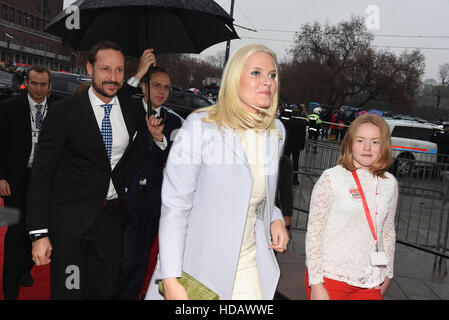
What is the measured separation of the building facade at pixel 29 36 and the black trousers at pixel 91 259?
243 ft

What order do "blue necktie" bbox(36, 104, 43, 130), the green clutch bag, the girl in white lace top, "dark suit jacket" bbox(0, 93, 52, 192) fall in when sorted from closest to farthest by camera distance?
the green clutch bag, the girl in white lace top, "dark suit jacket" bbox(0, 93, 52, 192), "blue necktie" bbox(36, 104, 43, 130)

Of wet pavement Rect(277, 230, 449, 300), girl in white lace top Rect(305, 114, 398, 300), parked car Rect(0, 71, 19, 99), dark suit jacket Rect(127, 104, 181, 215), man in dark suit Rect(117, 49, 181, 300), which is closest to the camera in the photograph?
girl in white lace top Rect(305, 114, 398, 300)

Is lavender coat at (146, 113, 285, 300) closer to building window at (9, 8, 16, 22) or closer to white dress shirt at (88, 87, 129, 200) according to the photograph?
white dress shirt at (88, 87, 129, 200)

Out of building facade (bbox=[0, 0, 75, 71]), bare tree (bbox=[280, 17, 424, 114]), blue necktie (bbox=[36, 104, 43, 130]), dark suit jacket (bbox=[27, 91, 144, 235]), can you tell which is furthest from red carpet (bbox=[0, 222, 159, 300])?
building facade (bbox=[0, 0, 75, 71])

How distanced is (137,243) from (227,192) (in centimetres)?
231

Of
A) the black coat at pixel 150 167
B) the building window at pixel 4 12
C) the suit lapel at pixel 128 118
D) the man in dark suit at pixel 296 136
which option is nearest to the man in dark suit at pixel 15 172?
the black coat at pixel 150 167

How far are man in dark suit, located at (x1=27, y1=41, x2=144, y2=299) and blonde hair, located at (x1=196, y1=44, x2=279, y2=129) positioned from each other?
107 cm

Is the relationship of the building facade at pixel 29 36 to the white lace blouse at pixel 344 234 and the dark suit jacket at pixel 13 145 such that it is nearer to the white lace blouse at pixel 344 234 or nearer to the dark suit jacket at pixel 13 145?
the dark suit jacket at pixel 13 145

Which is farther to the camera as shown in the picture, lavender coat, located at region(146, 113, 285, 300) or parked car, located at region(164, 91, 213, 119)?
parked car, located at region(164, 91, 213, 119)

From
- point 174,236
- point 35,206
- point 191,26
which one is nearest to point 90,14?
point 191,26

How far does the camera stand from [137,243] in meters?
4.04

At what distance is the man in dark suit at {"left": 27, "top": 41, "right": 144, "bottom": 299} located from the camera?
272 cm

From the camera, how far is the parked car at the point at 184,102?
59.5 ft
